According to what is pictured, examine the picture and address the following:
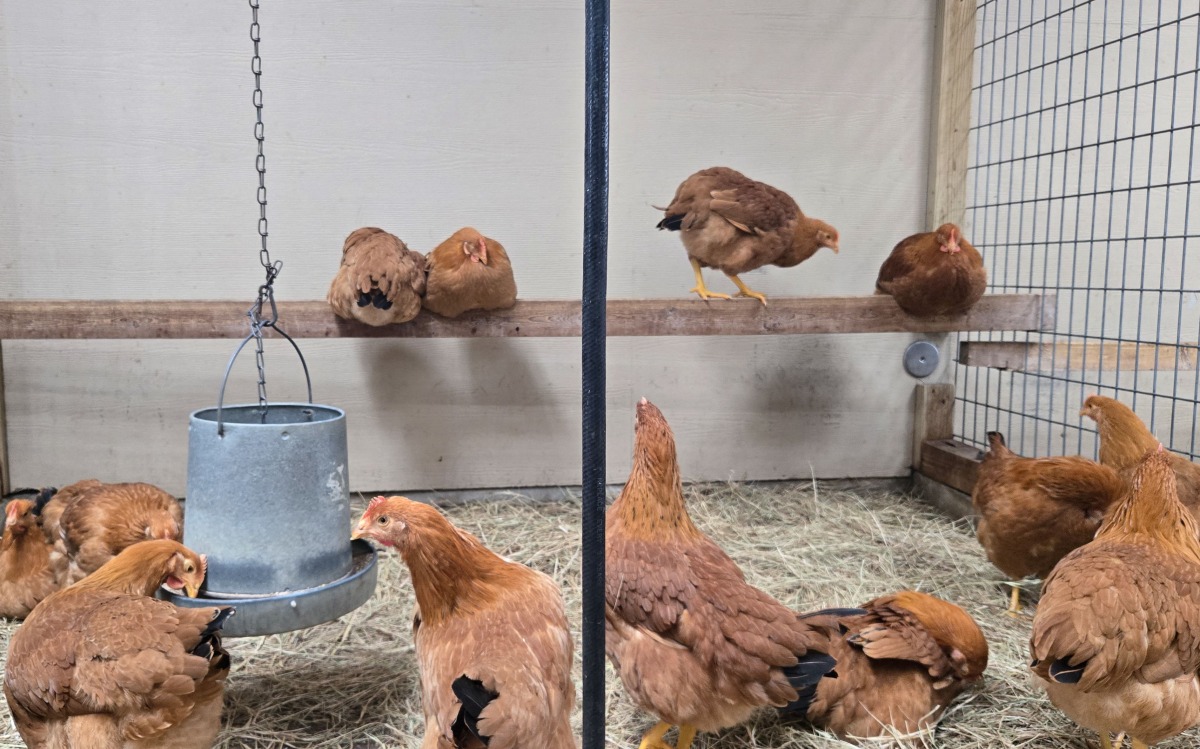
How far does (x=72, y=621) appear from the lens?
5.54ft

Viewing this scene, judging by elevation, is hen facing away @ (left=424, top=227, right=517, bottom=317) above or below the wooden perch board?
above

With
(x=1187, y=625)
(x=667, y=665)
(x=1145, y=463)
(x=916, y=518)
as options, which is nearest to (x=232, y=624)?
(x=667, y=665)

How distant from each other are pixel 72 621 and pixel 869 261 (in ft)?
11.7

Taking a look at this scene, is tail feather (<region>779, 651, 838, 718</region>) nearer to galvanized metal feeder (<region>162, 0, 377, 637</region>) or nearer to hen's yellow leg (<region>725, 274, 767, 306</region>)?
galvanized metal feeder (<region>162, 0, 377, 637</region>)

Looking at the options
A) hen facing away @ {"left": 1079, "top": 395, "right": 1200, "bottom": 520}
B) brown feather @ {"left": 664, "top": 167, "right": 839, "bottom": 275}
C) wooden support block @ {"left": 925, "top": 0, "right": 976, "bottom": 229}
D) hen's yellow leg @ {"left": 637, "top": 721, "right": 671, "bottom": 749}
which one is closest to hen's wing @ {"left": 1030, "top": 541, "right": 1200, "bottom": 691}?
hen's yellow leg @ {"left": 637, "top": 721, "right": 671, "bottom": 749}

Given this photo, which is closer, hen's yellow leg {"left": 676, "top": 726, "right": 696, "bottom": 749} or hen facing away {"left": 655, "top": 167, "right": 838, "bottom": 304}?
hen's yellow leg {"left": 676, "top": 726, "right": 696, "bottom": 749}

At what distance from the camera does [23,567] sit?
104 inches

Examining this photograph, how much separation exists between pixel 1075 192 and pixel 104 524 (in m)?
4.20

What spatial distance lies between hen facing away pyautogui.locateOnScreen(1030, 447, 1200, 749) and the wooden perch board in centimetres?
168

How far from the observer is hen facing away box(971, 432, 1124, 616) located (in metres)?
2.49

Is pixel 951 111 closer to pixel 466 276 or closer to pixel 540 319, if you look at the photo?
pixel 540 319

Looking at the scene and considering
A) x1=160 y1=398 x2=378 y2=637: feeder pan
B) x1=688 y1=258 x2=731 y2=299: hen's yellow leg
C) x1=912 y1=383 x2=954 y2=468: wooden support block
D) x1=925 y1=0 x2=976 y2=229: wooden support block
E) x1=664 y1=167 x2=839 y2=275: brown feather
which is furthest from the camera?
x1=912 y1=383 x2=954 y2=468: wooden support block

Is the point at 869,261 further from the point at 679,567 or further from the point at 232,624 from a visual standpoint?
the point at 232,624

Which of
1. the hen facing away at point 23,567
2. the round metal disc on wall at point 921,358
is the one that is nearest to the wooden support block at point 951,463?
the round metal disc on wall at point 921,358
